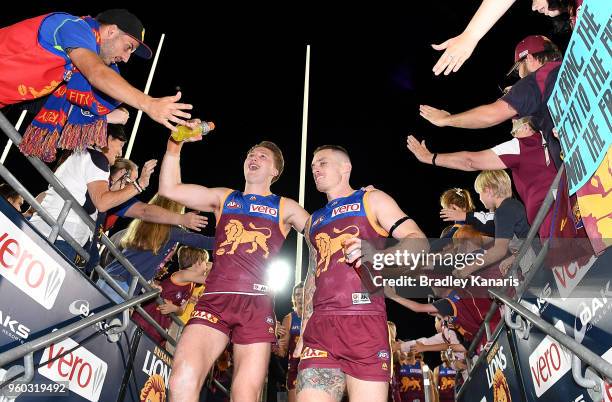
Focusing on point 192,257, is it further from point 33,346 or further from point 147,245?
point 33,346

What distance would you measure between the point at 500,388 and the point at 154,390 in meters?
2.63

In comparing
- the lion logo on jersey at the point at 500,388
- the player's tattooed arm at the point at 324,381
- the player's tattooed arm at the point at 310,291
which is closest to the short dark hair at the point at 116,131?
the player's tattooed arm at the point at 310,291

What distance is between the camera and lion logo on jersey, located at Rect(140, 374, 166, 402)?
12.6ft

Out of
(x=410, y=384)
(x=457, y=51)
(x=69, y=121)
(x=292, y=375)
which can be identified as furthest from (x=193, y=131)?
(x=410, y=384)

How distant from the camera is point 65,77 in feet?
9.32

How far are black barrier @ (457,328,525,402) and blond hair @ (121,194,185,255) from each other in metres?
3.06

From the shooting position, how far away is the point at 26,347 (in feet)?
7.45

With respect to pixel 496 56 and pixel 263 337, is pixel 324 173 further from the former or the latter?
pixel 496 56

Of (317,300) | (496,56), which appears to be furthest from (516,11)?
(317,300)

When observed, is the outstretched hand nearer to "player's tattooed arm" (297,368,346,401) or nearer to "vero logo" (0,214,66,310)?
"player's tattooed arm" (297,368,346,401)

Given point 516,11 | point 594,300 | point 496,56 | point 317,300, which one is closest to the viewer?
point 594,300

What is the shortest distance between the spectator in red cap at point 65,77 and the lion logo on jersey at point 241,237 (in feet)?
4.03

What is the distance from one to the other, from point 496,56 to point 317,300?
13400 mm

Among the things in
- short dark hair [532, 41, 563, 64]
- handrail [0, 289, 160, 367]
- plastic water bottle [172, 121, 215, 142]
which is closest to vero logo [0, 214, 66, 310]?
handrail [0, 289, 160, 367]
